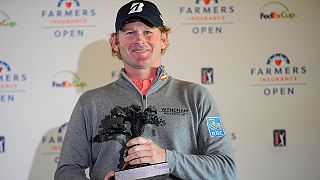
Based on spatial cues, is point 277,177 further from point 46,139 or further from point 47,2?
point 47,2

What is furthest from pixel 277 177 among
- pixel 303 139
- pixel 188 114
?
pixel 188 114

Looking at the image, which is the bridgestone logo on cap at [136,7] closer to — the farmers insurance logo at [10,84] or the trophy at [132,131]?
the trophy at [132,131]

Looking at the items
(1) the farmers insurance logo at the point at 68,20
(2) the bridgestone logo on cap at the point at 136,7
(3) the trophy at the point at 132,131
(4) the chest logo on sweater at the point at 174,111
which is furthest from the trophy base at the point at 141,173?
(1) the farmers insurance logo at the point at 68,20

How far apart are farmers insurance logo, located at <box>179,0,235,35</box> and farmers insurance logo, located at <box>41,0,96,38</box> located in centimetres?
44

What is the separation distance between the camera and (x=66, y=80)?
1580 mm

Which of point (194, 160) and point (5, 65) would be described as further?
point (5, 65)

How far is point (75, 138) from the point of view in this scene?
0.92m

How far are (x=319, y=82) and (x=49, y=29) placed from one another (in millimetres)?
1295

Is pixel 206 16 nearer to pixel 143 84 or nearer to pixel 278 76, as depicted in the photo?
pixel 278 76

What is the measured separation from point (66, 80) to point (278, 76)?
3.26 ft


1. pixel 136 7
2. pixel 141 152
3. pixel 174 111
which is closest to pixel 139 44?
pixel 136 7

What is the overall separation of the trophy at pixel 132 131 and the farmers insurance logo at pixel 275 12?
0.99 m

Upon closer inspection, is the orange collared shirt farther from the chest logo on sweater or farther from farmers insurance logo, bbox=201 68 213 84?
farmers insurance logo, bbox=201 68 213 84

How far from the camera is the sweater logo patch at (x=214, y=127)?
0.91m
